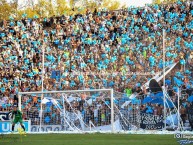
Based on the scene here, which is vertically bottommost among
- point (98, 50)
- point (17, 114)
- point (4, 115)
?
point (4, 115)

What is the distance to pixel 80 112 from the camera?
29422 millimetres

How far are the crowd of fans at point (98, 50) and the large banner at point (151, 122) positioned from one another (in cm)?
196

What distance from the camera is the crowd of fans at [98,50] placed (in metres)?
33.8

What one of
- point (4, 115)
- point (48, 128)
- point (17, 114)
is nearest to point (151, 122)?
point (48, 128)

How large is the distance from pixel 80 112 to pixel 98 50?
9773 millimetres

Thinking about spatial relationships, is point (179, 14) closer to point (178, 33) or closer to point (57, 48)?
point (178, 33)

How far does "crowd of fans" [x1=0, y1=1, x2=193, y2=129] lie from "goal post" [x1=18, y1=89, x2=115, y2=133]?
0.98m

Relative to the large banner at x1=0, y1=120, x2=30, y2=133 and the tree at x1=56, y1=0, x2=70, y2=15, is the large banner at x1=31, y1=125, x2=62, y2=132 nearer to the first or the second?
the large banner at x1=0, y1=120, x2=30, y2=133

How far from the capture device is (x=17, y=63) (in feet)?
131

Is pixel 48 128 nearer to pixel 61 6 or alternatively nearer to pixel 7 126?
pixel 7 126

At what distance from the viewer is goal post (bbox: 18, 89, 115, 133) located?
A: 29.2 m

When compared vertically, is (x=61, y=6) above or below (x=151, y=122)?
above

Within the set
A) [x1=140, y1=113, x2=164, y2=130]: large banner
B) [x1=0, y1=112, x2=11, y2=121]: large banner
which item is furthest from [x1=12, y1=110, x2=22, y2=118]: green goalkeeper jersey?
[x1=140, y1=113, x2=164, y2=130]: large banner

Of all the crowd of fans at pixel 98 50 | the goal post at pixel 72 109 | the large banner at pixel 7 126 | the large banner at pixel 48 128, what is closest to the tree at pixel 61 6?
the crowd of fans at pixel 98 50
